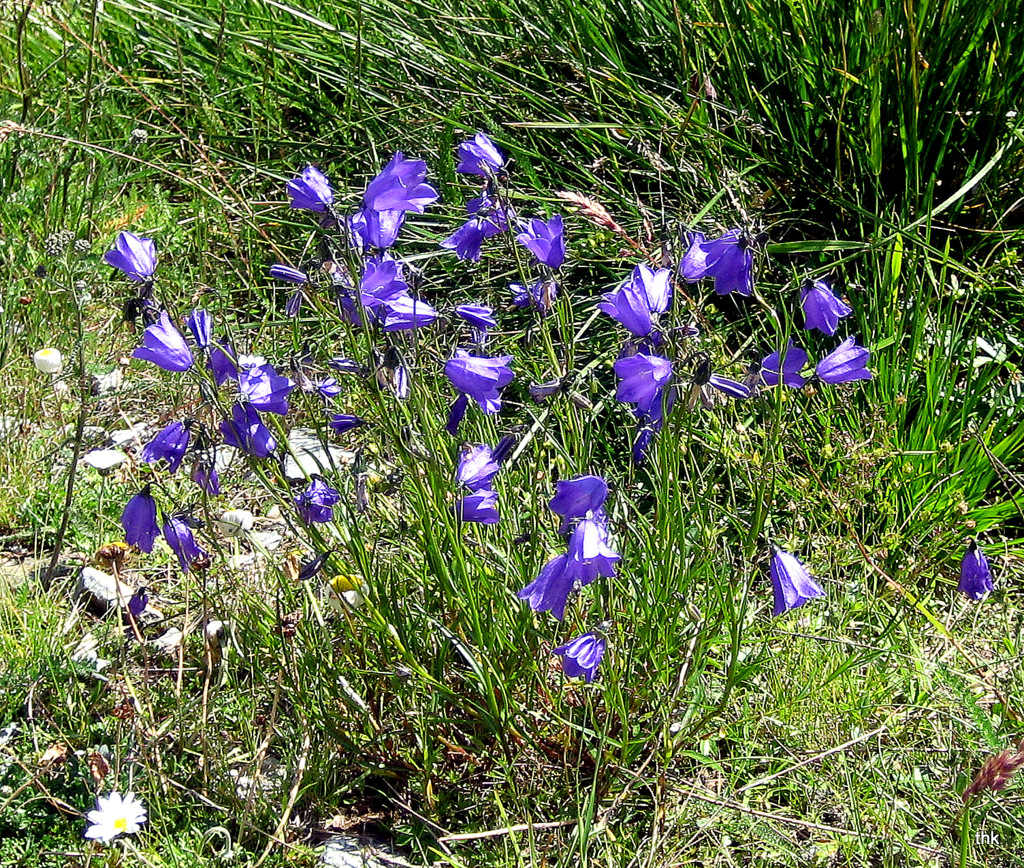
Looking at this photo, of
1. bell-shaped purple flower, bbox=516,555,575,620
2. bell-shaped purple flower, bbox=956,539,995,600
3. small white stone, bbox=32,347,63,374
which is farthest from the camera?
small white stone, bbox=32,347,63,374

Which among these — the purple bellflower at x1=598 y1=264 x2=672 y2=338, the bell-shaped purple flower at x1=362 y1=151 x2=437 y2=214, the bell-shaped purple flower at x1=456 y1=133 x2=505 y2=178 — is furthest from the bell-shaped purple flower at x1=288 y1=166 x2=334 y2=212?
the purple bellflower at x1=598 y1=264 x2=672 y2=338

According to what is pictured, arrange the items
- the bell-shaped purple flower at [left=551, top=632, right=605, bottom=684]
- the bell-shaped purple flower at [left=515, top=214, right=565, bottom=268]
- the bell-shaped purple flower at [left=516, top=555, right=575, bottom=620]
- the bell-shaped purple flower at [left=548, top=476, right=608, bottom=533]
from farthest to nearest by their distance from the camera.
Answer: the bell-shaped purple flower at [left=515, top=214, right=565, bottom=268] → the bell-shaped purple flower at [left=551, top=632, right=605, bottom=684] → the bell-shaped purple flower at [left=516, top=555, right=575, bottom=620] → the bell-shaped purple flower at [left=548, top=476, right=608, bottom=533]

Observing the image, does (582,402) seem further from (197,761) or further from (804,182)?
(804,182)

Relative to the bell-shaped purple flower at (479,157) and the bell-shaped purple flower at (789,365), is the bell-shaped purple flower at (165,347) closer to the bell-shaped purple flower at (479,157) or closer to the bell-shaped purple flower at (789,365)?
the bell-shaped purple flower at (479,157)

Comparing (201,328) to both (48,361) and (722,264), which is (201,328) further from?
(48,361)

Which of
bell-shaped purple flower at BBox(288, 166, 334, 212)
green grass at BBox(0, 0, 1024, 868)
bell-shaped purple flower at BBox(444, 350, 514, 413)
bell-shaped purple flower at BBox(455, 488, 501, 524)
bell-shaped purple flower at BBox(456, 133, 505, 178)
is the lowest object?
green grass at BBox(0, 0, 1024, 868)

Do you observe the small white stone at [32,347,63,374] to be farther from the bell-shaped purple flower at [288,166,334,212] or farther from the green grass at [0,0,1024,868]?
the bell-shaped purple flower at [288,166,334,212]

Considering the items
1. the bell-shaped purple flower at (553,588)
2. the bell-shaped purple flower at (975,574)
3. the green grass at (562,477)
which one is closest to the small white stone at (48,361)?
the green grass at (562,477)
